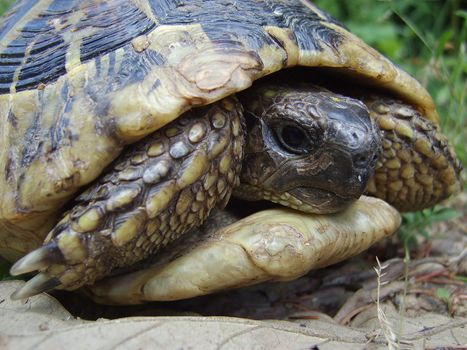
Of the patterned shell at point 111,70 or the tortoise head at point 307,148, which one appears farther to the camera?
the tortoise head at point 307,148

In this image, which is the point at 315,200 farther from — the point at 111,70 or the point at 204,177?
the point at 111,70

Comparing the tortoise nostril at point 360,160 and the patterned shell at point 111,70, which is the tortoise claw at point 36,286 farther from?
the tortoise nostril at point 360,160

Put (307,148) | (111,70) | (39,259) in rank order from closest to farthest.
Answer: (39,259) < (111,70) < (307,148)

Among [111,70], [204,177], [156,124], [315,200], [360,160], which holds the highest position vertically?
[111,70]

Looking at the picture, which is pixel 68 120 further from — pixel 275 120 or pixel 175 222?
pixel 275 120

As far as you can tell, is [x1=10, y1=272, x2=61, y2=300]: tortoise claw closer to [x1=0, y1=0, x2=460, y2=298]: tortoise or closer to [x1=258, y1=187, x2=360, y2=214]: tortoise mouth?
[x1=0, y1=0, x2=460, y2=298]: tortoise

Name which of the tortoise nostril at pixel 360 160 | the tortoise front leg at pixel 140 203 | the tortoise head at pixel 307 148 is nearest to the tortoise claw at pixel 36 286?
the tortoise front leg at pixel 140 203

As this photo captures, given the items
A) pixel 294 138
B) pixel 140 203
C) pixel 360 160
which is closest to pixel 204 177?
pixel 140 203
